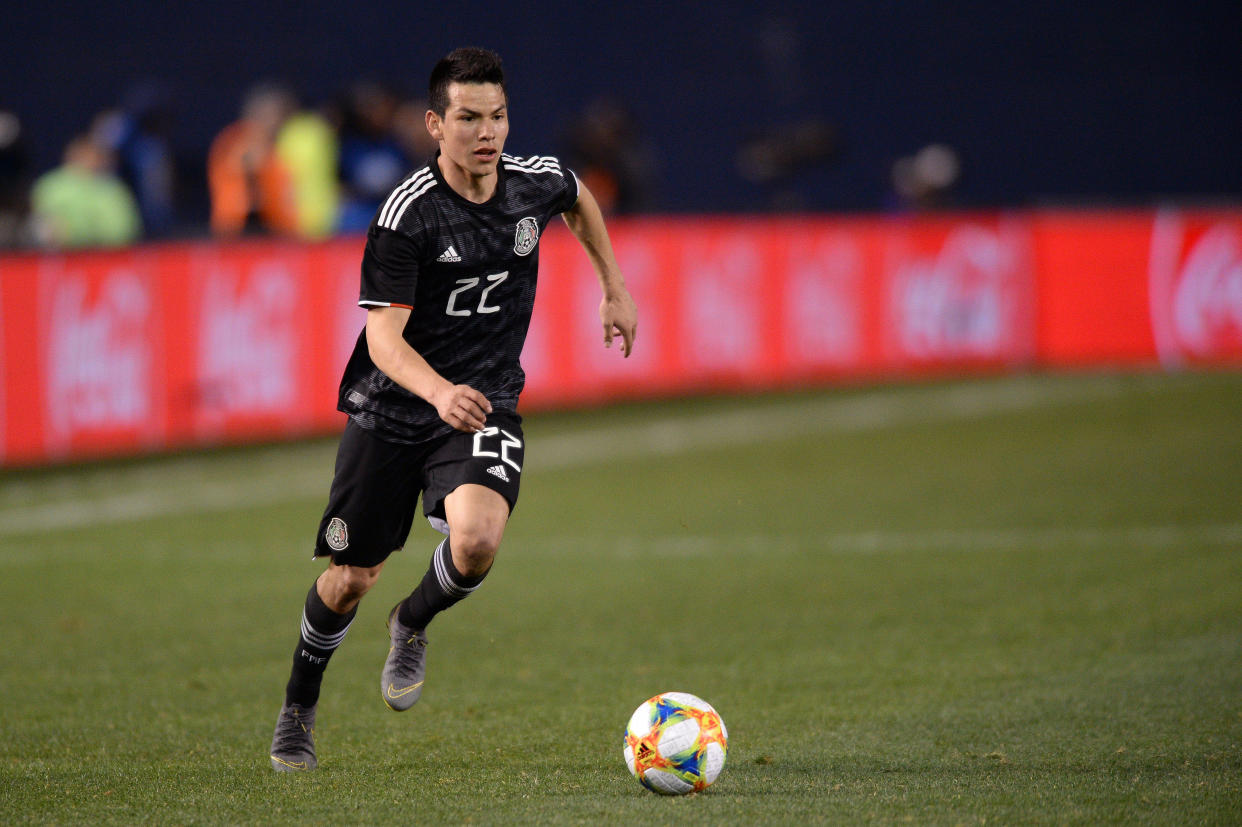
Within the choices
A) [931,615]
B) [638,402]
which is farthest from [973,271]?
[931,615]

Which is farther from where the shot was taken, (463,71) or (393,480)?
(393,480)

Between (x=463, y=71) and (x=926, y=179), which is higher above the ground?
(x=463, y=71)

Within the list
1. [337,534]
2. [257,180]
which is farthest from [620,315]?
[257,180]

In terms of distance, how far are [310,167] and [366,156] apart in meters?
0.56

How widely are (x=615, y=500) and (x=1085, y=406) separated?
6190 millimetres

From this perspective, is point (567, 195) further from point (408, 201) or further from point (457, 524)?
point (457, 524)

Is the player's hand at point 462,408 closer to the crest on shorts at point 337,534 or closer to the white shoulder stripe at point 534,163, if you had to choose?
the crest on shorts at point 337,534

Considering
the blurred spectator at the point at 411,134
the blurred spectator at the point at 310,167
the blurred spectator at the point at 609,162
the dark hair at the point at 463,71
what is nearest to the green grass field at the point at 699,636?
the dark hair at the point at 463,71

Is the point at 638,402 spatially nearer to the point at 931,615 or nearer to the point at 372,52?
the point at 372,52

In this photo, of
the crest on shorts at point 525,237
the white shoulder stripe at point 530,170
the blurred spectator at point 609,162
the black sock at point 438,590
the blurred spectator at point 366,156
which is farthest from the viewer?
the blurred spectator at point 609,162

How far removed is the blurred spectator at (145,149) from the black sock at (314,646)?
10195 millimetres

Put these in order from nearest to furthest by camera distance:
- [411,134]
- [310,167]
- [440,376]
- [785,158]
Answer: [440,376] → [310,167] → [411,134] → [785,158]

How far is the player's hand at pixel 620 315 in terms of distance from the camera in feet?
20.4

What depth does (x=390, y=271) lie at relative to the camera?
221 inches
